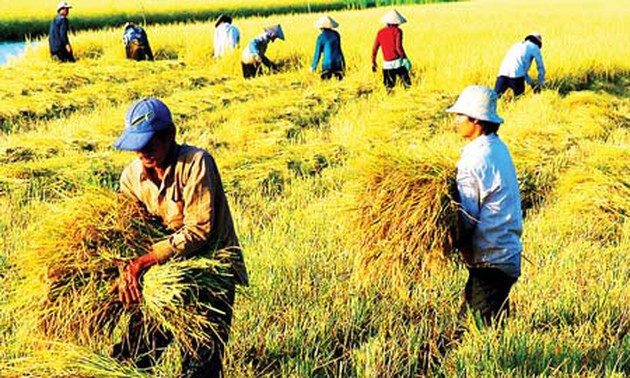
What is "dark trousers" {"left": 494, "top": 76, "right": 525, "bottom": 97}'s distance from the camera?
863 cm

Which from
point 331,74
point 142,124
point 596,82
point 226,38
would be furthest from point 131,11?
point 142,124

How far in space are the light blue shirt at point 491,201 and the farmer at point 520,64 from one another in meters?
5.98

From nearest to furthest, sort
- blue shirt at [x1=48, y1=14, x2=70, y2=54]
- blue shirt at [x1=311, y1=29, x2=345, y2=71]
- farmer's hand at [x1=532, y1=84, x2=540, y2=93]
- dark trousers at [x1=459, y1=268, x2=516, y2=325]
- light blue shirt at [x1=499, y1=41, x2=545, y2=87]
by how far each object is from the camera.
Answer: dark trousers at [x1=459, y1=268, x2=516, y2=325] → light blue shirt at [x1=499, y1=41, x2=545, y2=87] → farmer's hand at [x1=532, y1=84, x2=540, y2=93] → blue shirt at [x1=311, y1=29, x2=345, y2=71] → blue shirt at [x1=48, y1=14, x2=70, y2=54]

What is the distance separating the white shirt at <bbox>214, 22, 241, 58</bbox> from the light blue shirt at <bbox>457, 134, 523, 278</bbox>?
30.6 feet

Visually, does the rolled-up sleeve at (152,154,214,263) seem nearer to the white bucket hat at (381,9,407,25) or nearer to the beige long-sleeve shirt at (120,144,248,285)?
the beige long-sleeve shirt at (120,144,248,285)

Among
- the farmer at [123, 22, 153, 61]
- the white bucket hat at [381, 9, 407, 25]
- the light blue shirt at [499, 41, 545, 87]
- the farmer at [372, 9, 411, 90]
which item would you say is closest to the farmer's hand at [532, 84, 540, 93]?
the light blue shirt at [499, 41, 545, 87]

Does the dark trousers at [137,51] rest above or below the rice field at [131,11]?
below

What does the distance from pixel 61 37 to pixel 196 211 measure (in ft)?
35.1

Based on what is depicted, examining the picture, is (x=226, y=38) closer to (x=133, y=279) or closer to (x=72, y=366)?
(x=133, y=279)

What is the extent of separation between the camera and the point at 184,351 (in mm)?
2408

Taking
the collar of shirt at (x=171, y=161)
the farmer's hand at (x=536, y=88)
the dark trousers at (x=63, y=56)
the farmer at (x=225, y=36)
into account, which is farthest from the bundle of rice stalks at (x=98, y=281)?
the dark trousers at (x=63, y=56)

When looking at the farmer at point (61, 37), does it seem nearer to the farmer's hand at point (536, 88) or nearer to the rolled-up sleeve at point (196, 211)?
the farmer's hand at point (536, 88)

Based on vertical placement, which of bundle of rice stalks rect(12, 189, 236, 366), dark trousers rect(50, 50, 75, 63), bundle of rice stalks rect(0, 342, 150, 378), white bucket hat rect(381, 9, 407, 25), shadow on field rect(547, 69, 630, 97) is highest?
white bucket hat rect(381, 9, 407, 25)

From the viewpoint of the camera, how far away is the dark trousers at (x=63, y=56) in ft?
40.2
